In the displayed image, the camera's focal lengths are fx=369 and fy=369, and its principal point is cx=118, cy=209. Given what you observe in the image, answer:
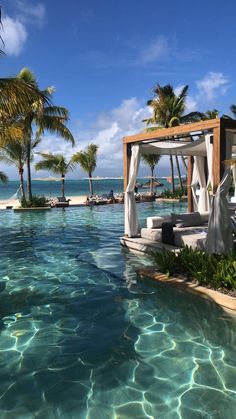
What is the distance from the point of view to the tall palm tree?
2294 cm

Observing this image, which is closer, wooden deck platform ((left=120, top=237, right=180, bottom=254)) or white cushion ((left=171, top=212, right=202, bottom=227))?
wooden deck platform ((left=120, top=237, right=180, bottom=254))

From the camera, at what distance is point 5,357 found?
4637 mm

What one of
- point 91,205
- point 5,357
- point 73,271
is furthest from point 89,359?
point 91,205

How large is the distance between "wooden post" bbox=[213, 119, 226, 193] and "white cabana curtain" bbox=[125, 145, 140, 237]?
3.31 m

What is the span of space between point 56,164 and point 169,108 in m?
9.32

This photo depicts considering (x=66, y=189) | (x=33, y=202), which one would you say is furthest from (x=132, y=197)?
(x=66, y=189)

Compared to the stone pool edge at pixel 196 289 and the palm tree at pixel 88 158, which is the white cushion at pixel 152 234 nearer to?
the stone pool edge at pixel 196 289

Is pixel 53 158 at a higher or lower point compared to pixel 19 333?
higher

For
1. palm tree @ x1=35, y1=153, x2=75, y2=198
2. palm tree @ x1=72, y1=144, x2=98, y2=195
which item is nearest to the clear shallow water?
palm tree @ x1=35, y1=153, x2=75, y2=198

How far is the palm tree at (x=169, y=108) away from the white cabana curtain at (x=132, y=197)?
15.5 m

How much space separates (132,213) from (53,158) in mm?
17905

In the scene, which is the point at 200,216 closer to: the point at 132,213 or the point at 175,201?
the point at 132,213

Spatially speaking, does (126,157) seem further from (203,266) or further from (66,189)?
(66,189)

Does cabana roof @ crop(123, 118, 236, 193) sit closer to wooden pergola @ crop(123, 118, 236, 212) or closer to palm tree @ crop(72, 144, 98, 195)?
wooden pergola @ crop(123, 118, 236, 212)
